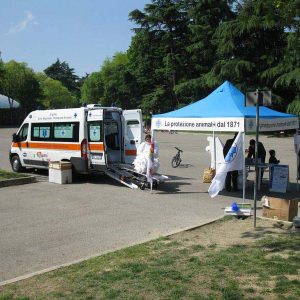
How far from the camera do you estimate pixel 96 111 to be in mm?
14578

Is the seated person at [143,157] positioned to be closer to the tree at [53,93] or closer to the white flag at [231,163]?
the white flag at [231,163]

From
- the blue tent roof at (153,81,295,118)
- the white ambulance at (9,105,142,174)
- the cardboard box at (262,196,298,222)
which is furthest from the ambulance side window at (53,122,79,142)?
the cardboard box at (262,196,298,222)

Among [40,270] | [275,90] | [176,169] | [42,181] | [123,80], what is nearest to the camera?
[40,270]

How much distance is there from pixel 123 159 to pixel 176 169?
3.94 metres

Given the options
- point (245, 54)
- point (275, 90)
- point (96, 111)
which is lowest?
point (96, 111)

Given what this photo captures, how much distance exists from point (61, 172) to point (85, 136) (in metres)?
1.46

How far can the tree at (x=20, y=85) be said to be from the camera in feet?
258

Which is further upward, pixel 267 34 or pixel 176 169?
pixel 267 34

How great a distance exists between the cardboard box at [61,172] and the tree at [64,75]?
13383 cm

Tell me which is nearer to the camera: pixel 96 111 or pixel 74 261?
pixel 74 261

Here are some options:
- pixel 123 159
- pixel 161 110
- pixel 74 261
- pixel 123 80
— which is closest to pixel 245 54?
pixel 161 110

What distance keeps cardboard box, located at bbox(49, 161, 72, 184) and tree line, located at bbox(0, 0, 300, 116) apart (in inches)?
818

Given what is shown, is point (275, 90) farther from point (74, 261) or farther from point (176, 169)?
point (74, 261)

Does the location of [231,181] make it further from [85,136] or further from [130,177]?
[85,136]
